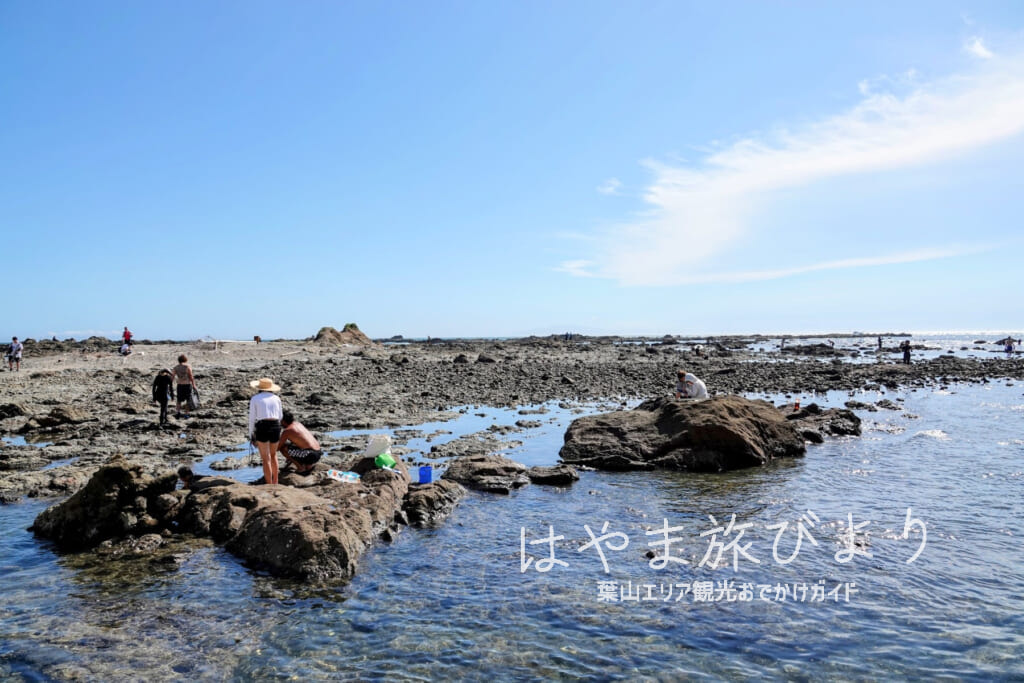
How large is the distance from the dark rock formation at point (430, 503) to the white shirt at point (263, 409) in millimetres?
3229

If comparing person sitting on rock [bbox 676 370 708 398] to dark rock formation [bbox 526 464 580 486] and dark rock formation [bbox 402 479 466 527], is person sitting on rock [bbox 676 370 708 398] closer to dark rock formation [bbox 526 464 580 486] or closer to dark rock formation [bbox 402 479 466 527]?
dark rock formation [bbox 526 464 580 486]

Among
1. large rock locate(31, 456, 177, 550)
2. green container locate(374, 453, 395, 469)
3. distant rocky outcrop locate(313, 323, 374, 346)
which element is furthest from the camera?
distant rocky outcrop locate(313, 323, 374, 346)

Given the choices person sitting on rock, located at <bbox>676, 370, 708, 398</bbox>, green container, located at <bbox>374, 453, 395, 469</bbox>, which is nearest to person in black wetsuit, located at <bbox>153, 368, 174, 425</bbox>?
green container, located at <bbox>374, 453, 395, 469</bbox>

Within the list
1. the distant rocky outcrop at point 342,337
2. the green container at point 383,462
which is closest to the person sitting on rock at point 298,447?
the green container at point 383,462

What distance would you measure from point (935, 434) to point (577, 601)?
18.5m

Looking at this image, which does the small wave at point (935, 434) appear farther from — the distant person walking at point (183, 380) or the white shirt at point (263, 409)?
the distant person walking at point (183, 380)

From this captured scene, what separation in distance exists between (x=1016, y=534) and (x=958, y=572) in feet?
9.33

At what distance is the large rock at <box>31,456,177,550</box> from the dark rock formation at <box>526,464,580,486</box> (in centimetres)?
785

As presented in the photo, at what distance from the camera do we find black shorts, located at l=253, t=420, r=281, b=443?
43.9ft

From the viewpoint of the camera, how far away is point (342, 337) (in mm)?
66500

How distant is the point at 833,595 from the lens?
8727mm

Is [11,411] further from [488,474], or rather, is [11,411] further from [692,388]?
[692,388]

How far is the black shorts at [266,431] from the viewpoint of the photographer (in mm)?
13367

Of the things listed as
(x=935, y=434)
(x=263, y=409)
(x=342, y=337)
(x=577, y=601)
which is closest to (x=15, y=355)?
(x=342, y=337)
